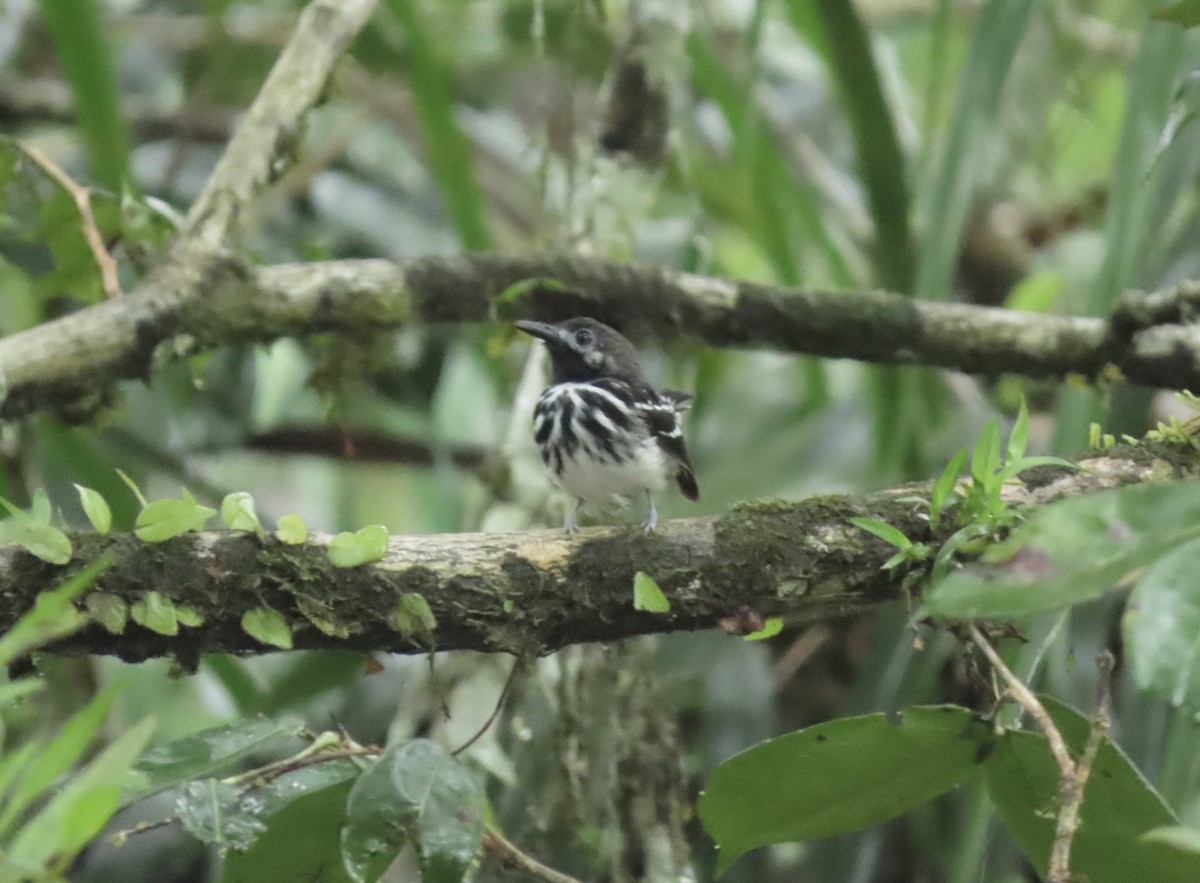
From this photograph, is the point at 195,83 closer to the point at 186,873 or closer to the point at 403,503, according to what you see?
the point at 403,503

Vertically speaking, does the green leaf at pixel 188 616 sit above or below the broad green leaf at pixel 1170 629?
below

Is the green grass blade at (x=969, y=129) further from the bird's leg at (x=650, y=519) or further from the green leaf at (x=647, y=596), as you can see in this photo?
the green leaf at (x=647, y=596)

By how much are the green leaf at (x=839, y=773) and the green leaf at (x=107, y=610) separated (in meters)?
0.70

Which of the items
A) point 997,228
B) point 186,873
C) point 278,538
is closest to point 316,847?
point 278,538

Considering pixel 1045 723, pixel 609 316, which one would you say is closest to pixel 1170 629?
pixel 1045 723

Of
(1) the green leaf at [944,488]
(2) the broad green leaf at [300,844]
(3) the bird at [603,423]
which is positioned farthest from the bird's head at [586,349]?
(2) the broad green leaf at [300,844]

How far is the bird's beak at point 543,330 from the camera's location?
7.67 feet

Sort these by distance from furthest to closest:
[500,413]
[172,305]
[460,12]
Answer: [460,12] → [500,413] → [172,305]

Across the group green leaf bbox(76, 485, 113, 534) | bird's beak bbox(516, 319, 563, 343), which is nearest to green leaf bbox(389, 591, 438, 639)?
green leaf bbox(76, 485, 113, 534)

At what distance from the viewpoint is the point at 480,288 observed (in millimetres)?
2281

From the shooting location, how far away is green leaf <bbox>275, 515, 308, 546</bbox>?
1458 mm

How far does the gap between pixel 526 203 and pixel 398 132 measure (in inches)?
20.9

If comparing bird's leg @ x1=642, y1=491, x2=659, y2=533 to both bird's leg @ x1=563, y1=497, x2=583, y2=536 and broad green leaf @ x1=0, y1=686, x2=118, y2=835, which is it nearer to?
bird's leg @ x1=563, y1=497, x2=583, y2=536

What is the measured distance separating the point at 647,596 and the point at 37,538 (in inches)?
27.9
